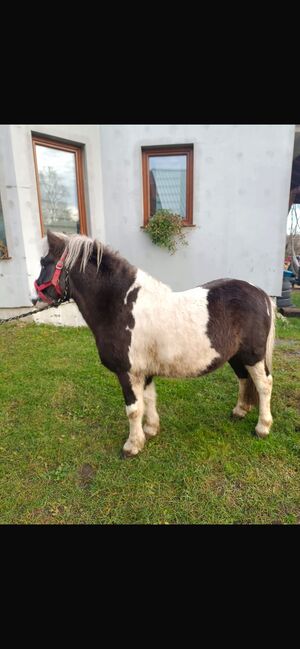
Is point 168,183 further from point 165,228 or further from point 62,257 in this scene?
point 62,257

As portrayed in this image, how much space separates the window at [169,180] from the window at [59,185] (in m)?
1.37

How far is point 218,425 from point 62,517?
5.42ft

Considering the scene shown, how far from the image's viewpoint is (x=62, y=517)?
6.90 ft

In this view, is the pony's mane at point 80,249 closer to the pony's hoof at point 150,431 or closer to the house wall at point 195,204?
the pony's hoof at point 150,431

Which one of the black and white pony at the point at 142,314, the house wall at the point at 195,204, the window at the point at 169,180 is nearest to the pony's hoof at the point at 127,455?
the black and white pony at the point at 142,314

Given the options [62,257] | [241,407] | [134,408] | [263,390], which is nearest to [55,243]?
[62,257]

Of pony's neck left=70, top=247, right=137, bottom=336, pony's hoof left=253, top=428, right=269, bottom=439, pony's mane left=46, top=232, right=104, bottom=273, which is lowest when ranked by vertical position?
pony's hoof left=253, top=428, right=269, bottom=439

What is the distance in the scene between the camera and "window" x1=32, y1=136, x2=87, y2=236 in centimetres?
575

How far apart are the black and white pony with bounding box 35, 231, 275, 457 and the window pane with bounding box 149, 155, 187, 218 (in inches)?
175

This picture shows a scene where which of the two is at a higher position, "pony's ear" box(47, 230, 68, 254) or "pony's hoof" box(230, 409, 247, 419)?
"pony's ear" box(47, 230, 68, 254)

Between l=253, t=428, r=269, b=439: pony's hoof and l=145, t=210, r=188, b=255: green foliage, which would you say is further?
l=145, t=210, r=188, b=255: green foliage

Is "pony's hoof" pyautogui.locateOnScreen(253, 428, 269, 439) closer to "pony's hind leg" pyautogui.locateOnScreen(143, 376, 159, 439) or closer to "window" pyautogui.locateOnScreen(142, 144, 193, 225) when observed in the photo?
"pony's hind leg" pyautogui.locateOnScreen(143, 376, 159, 439)

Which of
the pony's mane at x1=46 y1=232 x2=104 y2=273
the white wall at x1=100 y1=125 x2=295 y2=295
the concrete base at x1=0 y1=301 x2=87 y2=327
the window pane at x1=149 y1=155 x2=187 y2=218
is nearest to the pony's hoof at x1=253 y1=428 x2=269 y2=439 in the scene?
the pony's mane at x1=46 y1=232 x2=104 y2=273

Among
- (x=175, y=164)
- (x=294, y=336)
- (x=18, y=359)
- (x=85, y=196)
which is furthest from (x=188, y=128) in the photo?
(x=18, y=359)
